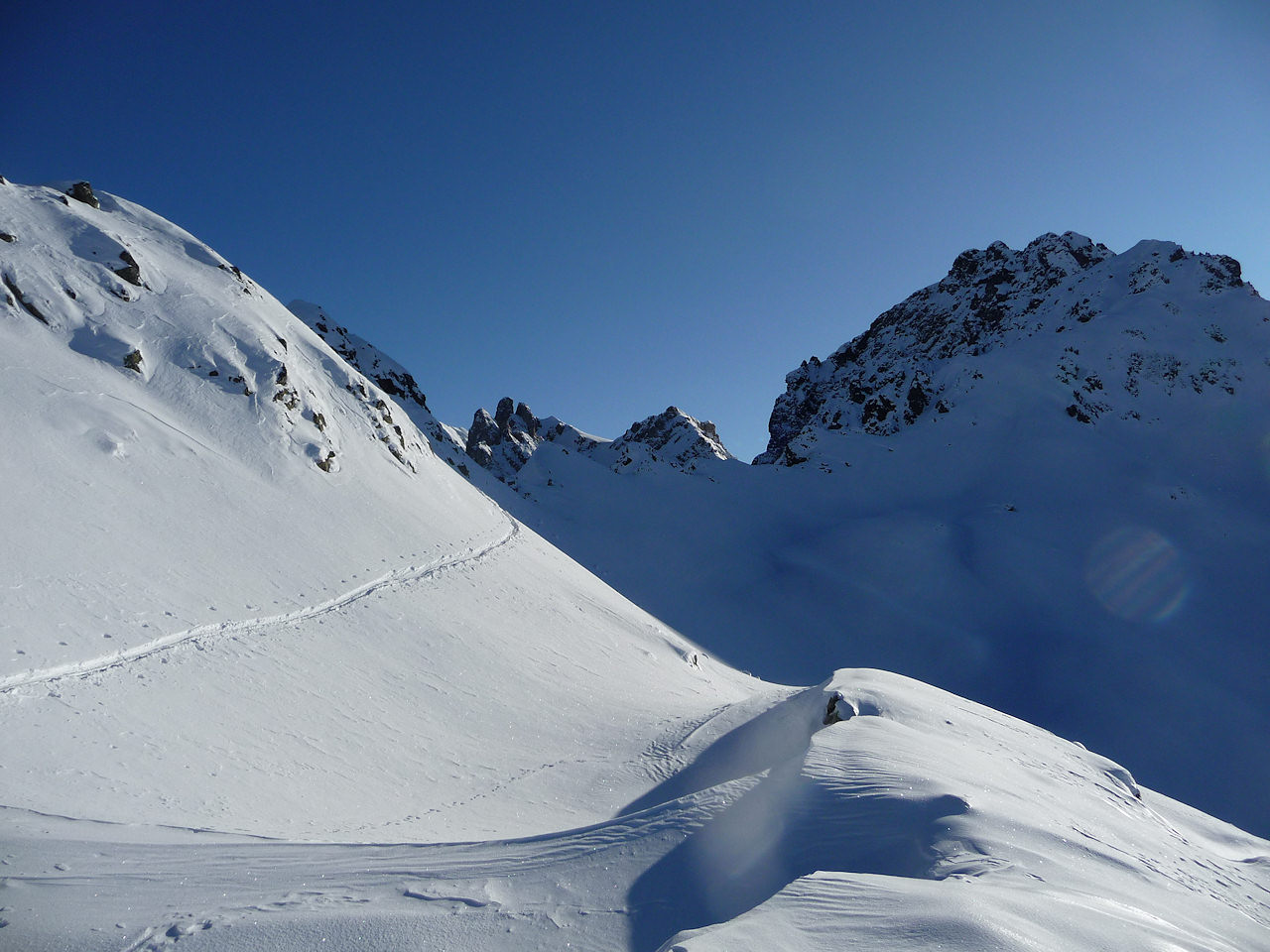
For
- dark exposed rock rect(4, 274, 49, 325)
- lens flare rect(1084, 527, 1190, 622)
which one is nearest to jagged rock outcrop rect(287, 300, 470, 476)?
dark exposed rock rect(4, 274, 49, 325)

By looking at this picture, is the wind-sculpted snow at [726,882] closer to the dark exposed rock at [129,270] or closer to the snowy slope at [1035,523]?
the snowy slope at [1035,523]

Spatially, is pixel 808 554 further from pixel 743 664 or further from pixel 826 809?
Answer: pixel 826 809

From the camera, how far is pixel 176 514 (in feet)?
53.0

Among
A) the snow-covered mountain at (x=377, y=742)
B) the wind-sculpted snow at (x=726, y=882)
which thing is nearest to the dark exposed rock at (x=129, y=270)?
the snow-covered mountain at (x=377, y=742)

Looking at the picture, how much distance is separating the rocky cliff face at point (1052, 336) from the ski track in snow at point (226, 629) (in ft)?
121

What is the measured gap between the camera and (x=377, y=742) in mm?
11828

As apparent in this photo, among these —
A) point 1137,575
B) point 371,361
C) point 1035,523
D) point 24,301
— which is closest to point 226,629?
point 24,301

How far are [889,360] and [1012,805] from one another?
62.9m

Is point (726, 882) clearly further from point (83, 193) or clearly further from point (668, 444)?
point (668, 444)

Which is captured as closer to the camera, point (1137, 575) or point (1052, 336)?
point (1137, 575)

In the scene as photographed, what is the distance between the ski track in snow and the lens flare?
31.6 metres

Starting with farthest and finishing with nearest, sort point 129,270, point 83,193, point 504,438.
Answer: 1. point 504,438
2. point 83,193
3. point 129,270

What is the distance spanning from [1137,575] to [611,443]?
58.1 metres

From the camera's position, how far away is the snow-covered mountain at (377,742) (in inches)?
200
